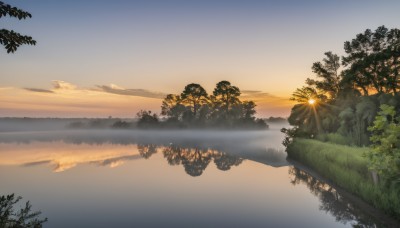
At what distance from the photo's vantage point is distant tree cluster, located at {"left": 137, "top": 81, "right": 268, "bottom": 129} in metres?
86.6

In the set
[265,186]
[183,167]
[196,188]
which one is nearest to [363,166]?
[265,186]

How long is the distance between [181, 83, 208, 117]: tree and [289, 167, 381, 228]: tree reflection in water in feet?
228

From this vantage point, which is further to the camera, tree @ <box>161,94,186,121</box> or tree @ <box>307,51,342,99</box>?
tree @ <box>161,94,186,121</box>

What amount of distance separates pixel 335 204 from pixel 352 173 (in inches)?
83.5

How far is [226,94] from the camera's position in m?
85.9

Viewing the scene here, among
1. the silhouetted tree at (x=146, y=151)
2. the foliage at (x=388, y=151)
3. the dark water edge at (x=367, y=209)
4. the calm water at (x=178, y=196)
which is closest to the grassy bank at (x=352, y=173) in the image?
the dark water edge at (x=367, y=209)

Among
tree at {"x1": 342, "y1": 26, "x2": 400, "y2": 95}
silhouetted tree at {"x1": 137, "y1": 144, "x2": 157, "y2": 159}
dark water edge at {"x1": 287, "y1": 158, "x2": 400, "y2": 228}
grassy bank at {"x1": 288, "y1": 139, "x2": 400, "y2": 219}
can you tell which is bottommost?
silhouetted tree at {"x1": 137, "y1": 144, "x2": 157, "y2": 159}

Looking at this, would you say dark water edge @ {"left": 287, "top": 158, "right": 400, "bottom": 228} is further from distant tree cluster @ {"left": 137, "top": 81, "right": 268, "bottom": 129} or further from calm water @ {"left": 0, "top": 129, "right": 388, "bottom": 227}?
distant tree cluster @ {"left": 137, "top": 81, "right": 268, "bottom": 129}

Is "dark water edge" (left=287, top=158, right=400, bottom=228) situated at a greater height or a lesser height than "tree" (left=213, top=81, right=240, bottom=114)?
lesser

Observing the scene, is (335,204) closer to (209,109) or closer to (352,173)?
(352,173)

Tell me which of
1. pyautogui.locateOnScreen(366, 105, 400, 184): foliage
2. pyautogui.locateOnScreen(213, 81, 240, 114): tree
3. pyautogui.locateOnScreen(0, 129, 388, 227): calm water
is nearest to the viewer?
pyautogui.locateOnScreen(366, 105, 400, 184): foliage

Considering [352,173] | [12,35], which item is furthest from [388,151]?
[12,35]

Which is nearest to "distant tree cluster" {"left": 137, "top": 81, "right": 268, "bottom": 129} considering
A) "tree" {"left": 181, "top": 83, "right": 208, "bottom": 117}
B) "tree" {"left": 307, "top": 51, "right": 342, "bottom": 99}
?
"tree" {"left": 181, "top": 83, "right": 208, "bottom": 117}

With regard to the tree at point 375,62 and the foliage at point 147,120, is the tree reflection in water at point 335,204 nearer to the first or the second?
the tree at point 375,62
